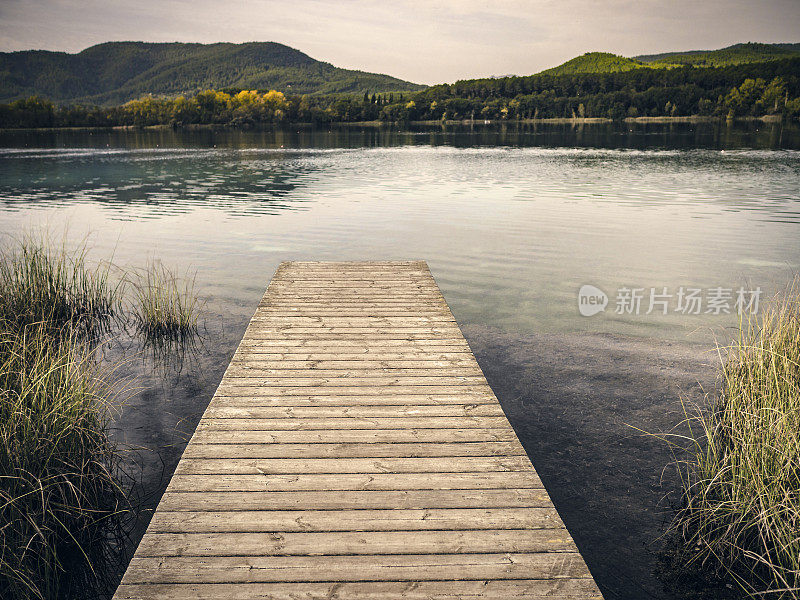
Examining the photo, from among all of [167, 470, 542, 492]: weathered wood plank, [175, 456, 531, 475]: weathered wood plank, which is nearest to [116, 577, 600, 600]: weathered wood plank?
[167, 470, 542, 492]: weathered wood plank

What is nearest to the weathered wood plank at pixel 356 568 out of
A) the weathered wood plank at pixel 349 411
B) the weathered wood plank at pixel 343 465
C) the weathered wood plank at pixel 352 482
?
the weathered wood plank at pixel 352 482

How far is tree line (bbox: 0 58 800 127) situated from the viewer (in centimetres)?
9288

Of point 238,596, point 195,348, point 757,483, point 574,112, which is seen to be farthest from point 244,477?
point 574,112

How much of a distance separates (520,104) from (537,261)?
11413cm

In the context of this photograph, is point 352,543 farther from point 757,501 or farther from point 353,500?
point 757,501

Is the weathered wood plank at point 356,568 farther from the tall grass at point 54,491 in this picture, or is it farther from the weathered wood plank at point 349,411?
the weathered wood plank at point 349,411

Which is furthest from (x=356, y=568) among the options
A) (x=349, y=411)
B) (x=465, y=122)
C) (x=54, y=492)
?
(x=465, y=122)

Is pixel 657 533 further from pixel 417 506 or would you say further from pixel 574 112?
pixel 574 112

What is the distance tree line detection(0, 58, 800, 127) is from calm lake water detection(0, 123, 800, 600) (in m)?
78.5

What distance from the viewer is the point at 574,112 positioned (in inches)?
4311

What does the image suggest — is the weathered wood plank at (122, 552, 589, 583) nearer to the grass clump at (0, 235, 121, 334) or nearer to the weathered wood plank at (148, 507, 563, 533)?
the weathered wood plank at (148, 507, 563, 533)

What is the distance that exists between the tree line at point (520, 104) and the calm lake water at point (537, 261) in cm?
7853

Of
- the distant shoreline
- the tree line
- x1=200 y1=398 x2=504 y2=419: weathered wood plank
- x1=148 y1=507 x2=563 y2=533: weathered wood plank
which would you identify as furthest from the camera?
the tree line

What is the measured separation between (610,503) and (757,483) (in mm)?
1133
